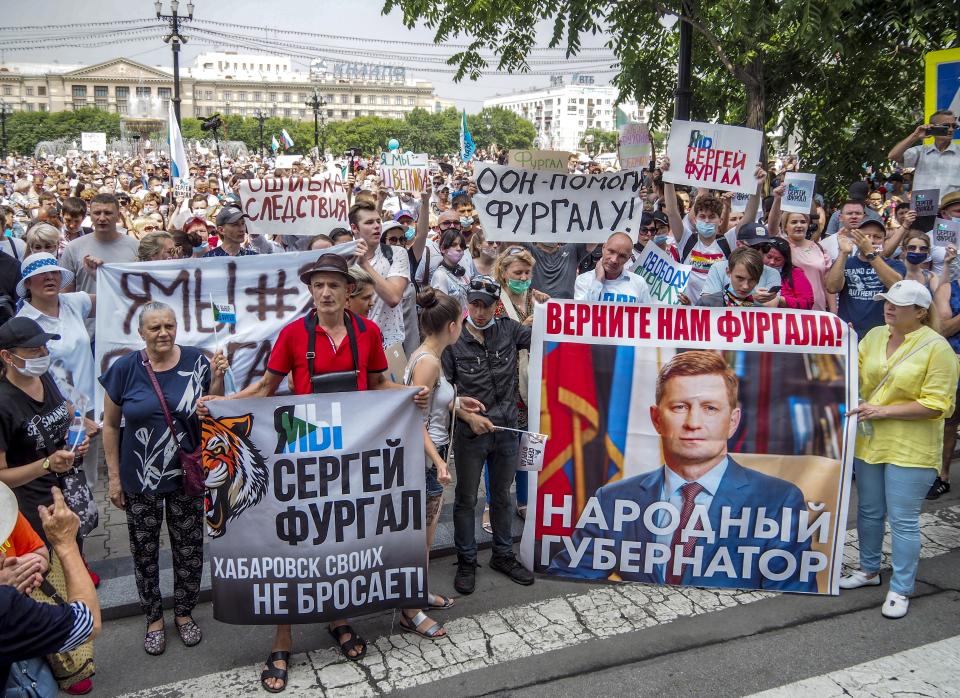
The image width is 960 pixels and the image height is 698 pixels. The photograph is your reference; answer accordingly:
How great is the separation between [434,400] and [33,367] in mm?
1848

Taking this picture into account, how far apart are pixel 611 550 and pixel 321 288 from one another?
2107mm

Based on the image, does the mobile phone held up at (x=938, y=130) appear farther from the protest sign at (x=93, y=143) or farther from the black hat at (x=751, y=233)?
the protest sign at (x=93, y=143)

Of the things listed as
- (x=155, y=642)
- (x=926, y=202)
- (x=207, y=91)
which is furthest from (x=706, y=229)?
(x=207, y=91)

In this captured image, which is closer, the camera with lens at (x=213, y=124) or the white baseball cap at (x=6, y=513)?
the white baseball cap at (x=6, y=513)

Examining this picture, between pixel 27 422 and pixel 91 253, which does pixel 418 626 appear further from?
pixel 91 253

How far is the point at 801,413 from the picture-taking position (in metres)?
4.49

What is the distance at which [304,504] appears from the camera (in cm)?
391

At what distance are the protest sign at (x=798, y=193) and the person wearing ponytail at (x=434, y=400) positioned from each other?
12.4 feet

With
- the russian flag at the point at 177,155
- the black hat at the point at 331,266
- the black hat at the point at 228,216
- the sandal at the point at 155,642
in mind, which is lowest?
the sandal at the point at 155,642

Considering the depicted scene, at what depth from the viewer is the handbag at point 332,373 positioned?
3924 millimetres

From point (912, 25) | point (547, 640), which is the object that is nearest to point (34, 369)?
point (547, 640)

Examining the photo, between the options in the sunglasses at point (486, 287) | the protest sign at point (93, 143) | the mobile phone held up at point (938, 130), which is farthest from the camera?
the protest sign at point (93, 143)

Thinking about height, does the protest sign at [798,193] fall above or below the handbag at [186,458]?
above

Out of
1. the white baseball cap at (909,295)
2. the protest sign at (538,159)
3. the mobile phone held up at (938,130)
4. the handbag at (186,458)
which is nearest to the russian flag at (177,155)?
the protest sign at (538,159)
